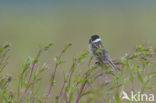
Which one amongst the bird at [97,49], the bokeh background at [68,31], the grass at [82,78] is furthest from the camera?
the bokeh background at [68,31]

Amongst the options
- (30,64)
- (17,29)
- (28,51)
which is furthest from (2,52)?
(17,29)

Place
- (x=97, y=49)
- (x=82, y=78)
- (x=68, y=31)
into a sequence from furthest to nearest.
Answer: (x=68, y=31)
(x=97, y=49)
(x=82, y=78)

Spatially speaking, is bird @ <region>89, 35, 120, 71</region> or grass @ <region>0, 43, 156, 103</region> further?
bird @ <region>89, 35, 120, 71</region>

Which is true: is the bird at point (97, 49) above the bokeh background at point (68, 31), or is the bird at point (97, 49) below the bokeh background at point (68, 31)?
above

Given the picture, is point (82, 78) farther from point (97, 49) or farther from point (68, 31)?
point (68, 31)

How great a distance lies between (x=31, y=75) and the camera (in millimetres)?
2377

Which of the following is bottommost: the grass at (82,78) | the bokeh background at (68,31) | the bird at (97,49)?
the bokeh background at (68,31)

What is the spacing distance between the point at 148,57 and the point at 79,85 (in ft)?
1.60

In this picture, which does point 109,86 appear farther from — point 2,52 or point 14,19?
point 14,19

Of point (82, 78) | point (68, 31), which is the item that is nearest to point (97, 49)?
point (82, 78)

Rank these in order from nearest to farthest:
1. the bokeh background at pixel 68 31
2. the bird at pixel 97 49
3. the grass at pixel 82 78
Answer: the grass at pixel 82 78, the bird at pixel 97 49, the bokeh background at pixel 68 31

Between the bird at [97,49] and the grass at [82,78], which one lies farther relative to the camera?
the bird at [97,49]

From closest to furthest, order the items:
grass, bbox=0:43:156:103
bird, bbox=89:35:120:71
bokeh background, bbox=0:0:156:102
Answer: grass, bbox=0:43:156:103, bird, bbox=89:35:120:71, bokeh background, bbox=0:0:156:102

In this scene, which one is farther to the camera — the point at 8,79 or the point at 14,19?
the point at 14,19
